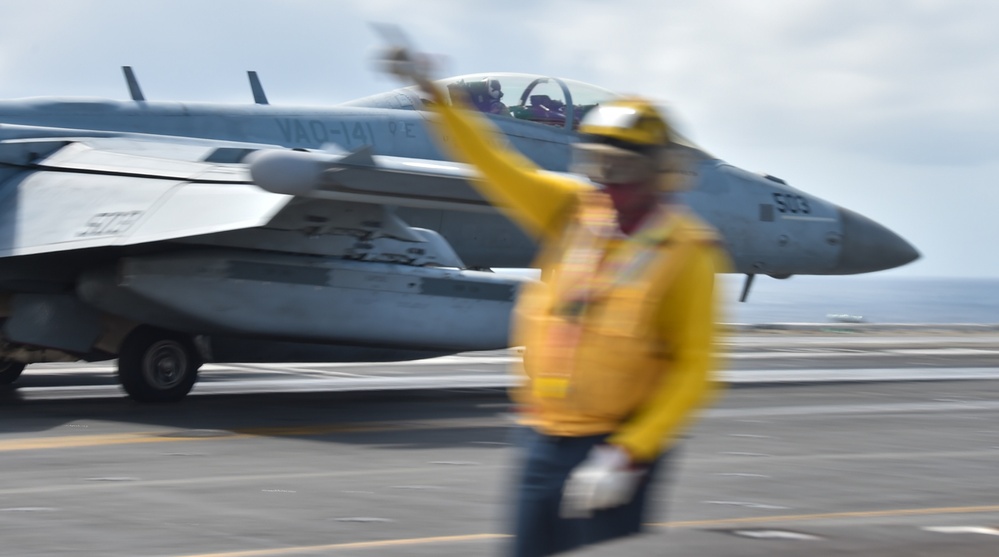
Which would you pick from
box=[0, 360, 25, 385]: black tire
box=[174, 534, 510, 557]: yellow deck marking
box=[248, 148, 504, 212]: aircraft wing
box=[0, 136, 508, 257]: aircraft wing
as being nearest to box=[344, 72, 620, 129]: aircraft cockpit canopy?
box=[0, 136, 508, 257]: aircraft wing

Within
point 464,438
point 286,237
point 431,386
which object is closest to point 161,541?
point 464,438

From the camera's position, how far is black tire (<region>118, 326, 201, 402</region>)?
1297cm

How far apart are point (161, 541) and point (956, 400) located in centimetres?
1119

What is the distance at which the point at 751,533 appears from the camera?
6.96 meters

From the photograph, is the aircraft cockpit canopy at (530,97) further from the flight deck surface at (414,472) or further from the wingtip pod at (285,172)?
the wingtip pod at (285,172)

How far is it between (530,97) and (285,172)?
6.76 m

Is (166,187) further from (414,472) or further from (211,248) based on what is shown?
(414,472)

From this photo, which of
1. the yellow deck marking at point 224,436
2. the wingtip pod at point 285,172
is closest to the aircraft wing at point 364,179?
the wingtip pod at point 285,172

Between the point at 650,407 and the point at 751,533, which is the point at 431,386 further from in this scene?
the point at 650,407

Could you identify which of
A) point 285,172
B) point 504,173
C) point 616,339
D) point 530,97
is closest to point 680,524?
point 504,173

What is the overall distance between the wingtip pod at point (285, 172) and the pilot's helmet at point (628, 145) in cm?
667

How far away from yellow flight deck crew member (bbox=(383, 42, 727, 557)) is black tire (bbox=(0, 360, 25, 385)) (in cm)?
1204

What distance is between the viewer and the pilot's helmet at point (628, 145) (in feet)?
12.0

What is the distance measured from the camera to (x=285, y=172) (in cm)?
1012
